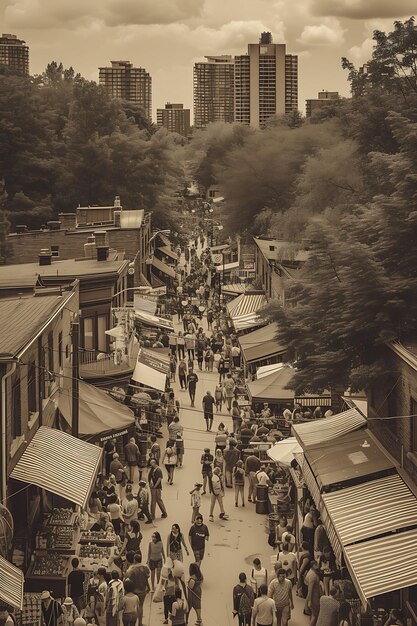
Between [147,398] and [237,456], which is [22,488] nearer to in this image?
[237,456]

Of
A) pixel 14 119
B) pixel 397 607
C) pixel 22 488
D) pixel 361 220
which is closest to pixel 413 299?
pixel 361 220

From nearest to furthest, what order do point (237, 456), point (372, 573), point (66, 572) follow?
point (372, 573) < point (66, 572) < point (237, 456)

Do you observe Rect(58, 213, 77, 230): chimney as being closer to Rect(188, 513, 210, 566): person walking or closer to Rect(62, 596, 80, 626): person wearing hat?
Rect(188, 513, 210, 566): person walking

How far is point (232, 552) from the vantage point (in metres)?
23.1

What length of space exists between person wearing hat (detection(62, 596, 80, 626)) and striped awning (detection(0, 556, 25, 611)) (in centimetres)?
95

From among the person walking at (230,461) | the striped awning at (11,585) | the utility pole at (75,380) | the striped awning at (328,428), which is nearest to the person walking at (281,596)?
the striped awning at (11,585)

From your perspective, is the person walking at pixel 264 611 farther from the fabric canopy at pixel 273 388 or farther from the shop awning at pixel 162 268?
the shop awning at pixel 162 268

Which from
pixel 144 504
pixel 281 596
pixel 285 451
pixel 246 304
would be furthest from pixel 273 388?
pixel 246 304

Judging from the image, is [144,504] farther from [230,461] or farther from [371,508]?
[371,508]

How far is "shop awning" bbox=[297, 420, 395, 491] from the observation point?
19328 mm

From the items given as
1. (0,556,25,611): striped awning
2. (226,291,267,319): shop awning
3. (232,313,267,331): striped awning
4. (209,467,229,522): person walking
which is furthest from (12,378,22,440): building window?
(226,291,267,319): shop awning

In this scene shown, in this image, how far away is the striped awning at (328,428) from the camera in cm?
2288

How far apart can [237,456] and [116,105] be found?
66.1 metres

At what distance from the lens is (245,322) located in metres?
50.3
